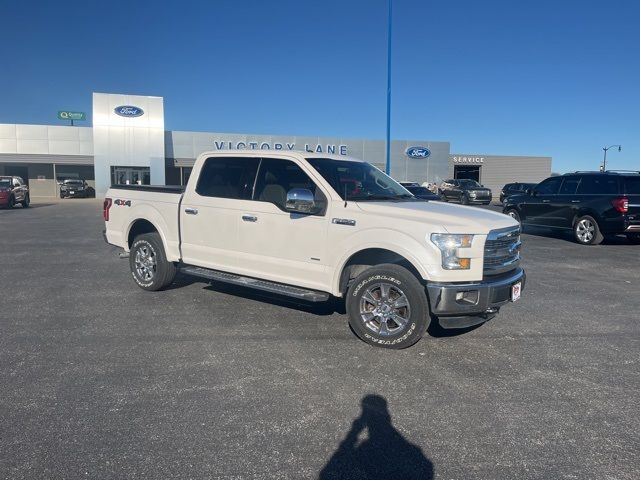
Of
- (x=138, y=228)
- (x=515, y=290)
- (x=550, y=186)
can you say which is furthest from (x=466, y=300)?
(x=550, y=186)

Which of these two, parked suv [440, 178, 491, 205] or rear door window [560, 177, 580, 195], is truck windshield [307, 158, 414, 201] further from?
parked suv [440, 178, 491, 205]

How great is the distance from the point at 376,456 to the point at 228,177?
4.32 m

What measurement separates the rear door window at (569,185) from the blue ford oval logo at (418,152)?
1195 inches

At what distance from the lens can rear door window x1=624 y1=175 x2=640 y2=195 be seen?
12.4 meters

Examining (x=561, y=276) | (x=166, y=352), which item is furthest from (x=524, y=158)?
(x=166, y=352)

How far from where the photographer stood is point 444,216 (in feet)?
16.4

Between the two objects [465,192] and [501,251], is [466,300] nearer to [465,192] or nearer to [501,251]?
[501,251]

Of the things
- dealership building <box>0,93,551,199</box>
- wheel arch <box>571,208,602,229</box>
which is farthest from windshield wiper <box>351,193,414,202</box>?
dealership building <box>0,93,551,199</box>

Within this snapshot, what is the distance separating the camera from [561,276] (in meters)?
9.20

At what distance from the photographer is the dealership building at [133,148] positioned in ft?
122

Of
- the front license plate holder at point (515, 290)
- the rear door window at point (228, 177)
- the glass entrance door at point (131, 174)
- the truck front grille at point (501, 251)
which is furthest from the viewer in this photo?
the glass entrance door at point (131, 174)

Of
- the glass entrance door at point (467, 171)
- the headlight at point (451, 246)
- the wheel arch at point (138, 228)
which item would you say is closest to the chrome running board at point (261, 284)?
the wheel arch at point (138, 228)

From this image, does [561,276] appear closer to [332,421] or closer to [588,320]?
[588,320]

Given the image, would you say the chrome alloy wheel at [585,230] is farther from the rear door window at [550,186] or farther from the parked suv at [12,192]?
Result: the parked suv at [12,192]
